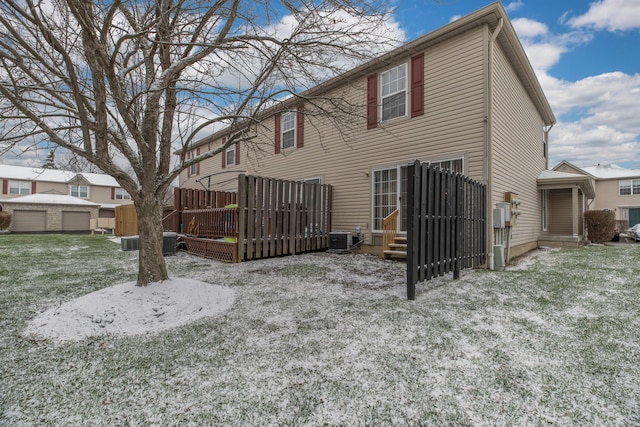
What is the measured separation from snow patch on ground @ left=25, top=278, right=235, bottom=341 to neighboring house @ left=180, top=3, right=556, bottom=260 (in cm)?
255

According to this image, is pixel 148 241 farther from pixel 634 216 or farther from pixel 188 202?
pixel 634 216

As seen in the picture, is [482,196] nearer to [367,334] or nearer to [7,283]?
[367,334]

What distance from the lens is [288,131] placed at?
10.8 meters

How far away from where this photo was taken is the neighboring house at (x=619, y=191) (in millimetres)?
21547

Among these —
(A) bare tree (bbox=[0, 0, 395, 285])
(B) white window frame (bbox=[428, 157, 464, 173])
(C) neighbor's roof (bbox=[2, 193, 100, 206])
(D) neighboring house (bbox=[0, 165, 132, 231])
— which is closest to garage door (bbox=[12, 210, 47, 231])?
(D) neighboring house (bbox=[0, 165, 132, 231])

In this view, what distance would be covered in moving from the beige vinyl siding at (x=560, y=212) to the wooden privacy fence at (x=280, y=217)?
30.7ft

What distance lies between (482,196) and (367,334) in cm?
446

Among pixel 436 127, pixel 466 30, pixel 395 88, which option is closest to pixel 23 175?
pixel 395 88

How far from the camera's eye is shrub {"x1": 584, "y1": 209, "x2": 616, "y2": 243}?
1161cm

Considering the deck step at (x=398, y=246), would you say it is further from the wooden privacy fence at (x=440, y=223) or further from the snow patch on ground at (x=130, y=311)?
the snow patch on ground at (x=130, y=311)

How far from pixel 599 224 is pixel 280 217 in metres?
13.0

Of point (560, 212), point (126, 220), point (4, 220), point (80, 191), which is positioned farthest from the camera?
point (80, 191)

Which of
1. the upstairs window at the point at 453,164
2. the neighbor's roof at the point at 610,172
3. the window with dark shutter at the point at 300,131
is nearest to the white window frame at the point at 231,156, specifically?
the window with dark shutter at the point at 300,131

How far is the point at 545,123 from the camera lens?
1192cm
